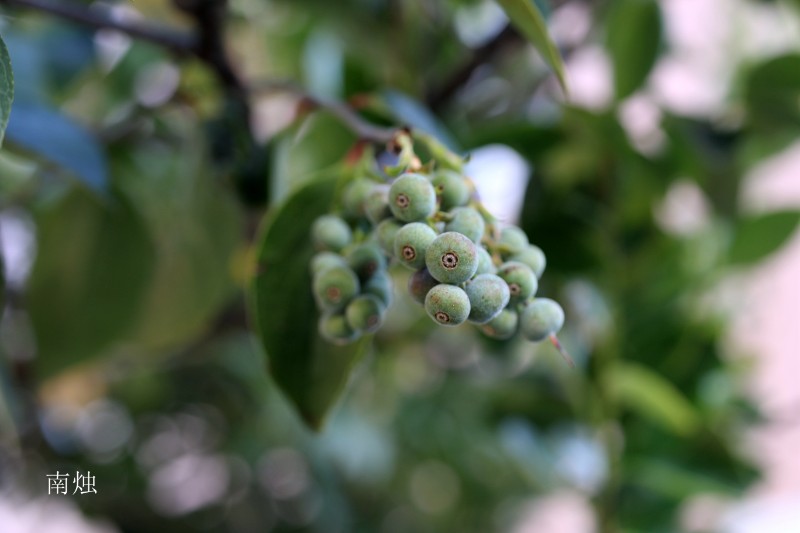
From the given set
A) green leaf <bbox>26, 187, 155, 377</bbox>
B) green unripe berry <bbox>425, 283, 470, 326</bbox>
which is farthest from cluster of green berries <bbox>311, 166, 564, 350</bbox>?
green leaf <bbox>26, 187, 155, 377</bbox>

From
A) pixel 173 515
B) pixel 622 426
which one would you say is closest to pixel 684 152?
pixel 622 426

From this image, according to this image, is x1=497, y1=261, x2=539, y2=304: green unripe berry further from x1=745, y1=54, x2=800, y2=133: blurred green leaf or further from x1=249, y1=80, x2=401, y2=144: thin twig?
x1=745, y1=54, x2=800, y2=133: blurred green leaf

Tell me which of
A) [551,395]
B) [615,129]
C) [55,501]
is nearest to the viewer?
[615,129]

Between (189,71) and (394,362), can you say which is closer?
(189,71)

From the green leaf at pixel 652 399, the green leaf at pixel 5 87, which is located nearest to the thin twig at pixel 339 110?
the green leaf at pixel 5 87

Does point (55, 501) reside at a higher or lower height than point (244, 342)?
lower

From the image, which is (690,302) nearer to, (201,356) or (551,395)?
(551,395)
